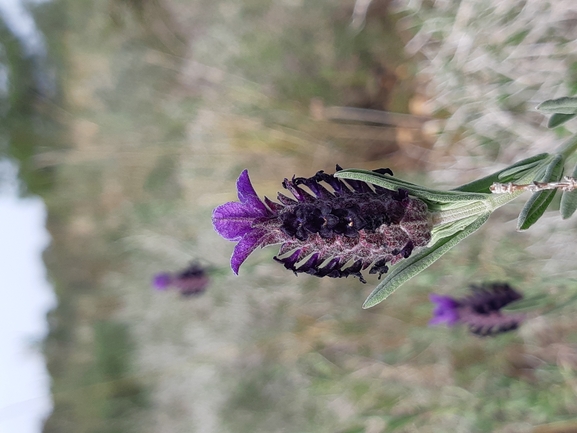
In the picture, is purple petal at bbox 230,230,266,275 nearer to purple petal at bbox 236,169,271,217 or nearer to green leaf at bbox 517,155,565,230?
purple petal at bbox 236,169,271,217

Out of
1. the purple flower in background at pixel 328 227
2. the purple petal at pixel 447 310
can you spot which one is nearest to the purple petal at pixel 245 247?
Answer: the purple flower in background at pixel 328 227

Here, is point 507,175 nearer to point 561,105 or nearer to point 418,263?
point 561,105

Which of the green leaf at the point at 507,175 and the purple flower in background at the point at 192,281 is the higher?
the purple flower in background at the point at 192,281

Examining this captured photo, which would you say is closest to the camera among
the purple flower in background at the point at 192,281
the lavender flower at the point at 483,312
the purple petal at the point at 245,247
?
the purple petal at the point at 245,247

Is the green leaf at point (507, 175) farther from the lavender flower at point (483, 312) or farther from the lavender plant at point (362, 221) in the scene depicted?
the lavender flower at point (483, 312)

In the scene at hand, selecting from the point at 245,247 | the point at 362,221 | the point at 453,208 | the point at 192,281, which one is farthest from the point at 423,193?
the point at 192,281
